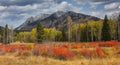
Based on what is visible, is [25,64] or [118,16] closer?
[25,64]

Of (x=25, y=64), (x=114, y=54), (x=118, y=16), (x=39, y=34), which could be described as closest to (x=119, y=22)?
(x=118, y=16)

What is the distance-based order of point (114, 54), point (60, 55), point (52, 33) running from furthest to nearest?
point (52, 33) < point (114, 54) < point (60, 55)

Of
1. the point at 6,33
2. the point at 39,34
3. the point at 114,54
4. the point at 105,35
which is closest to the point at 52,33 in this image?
the point at 6,33

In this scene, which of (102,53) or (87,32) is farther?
(87,32)

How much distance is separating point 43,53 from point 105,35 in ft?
203

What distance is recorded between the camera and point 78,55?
25.8 metres

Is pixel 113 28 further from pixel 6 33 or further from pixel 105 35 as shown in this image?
pixel 6 33

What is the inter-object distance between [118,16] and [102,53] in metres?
76.0

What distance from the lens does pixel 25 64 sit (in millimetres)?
20125

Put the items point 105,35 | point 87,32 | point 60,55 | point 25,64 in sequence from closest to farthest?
1. point 25,64
2. point 60,55
3. point 105,35
4. point 87,32

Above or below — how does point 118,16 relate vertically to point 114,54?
above

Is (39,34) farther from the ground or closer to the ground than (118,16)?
closer to the ground

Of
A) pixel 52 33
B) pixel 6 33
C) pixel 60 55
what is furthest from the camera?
A: pixel 52 33

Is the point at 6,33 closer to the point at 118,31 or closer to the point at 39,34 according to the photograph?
the point at 39,34
